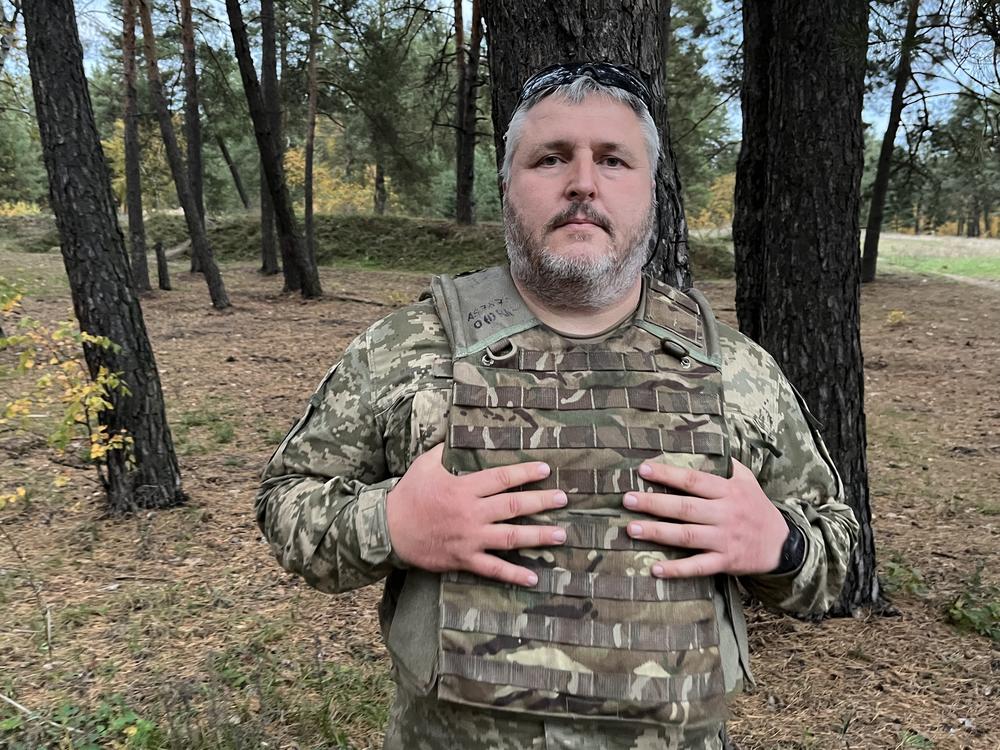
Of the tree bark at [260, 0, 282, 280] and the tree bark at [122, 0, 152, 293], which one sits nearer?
the tree bark at [122, 0, 152, 293]

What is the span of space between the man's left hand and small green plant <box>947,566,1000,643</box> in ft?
10.7

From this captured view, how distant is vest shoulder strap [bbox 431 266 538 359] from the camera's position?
1395mm

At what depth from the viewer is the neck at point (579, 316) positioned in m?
1.45

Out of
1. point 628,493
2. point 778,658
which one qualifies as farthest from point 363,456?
point 778,658

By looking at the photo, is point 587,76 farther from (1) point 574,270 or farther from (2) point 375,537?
(2) point 375,537

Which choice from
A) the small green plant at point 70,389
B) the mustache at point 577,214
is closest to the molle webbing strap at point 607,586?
the mustache at point 577,214

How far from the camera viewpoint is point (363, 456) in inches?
56.1

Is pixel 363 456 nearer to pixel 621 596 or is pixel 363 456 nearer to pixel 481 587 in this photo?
pixel 481 587

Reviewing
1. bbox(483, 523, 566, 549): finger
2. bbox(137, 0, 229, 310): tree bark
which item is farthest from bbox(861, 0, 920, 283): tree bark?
bbox(483, 523, 566, 549): finger

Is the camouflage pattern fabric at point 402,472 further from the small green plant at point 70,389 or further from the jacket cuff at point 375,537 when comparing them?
the small green plant at point 70,389

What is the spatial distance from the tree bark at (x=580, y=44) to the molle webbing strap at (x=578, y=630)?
1542 mm

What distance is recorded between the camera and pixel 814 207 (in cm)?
350

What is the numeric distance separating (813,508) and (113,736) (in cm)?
282

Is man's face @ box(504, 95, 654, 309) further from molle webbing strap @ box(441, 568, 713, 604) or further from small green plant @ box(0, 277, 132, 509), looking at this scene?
small green plant @ box(0, 277, 132, 509)
